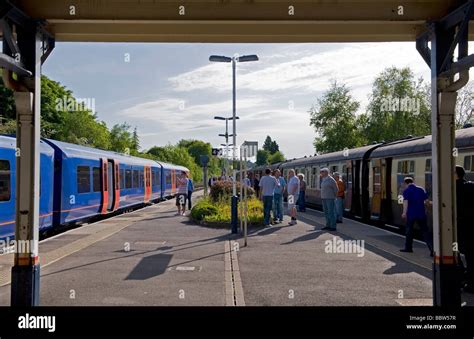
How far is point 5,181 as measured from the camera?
11.6 meters

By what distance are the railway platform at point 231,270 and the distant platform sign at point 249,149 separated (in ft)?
7.30

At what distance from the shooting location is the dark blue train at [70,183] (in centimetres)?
1175

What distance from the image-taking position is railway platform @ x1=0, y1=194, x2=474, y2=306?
280 inches

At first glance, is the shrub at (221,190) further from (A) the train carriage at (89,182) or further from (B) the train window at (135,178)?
(B) the train window at (135,178)

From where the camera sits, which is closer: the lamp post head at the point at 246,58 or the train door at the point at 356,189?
the train door at the point at 356,189

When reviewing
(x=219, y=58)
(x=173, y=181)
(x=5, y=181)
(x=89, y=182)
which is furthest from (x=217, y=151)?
(x=173, y=181)

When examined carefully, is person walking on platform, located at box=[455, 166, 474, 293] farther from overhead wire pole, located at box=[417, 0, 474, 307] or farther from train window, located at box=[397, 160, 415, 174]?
train window, located at box=[397, 160, 415, 174]

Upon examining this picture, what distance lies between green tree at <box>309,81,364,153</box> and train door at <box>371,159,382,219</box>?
3986cm

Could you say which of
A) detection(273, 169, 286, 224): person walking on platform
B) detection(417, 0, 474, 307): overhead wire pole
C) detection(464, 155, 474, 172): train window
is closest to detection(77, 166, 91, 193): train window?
detection(273, 169, 286, 224): person walking on platform

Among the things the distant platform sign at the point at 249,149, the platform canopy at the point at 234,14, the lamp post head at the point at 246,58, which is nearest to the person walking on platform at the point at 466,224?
the platform canopy at the point at 234,14
